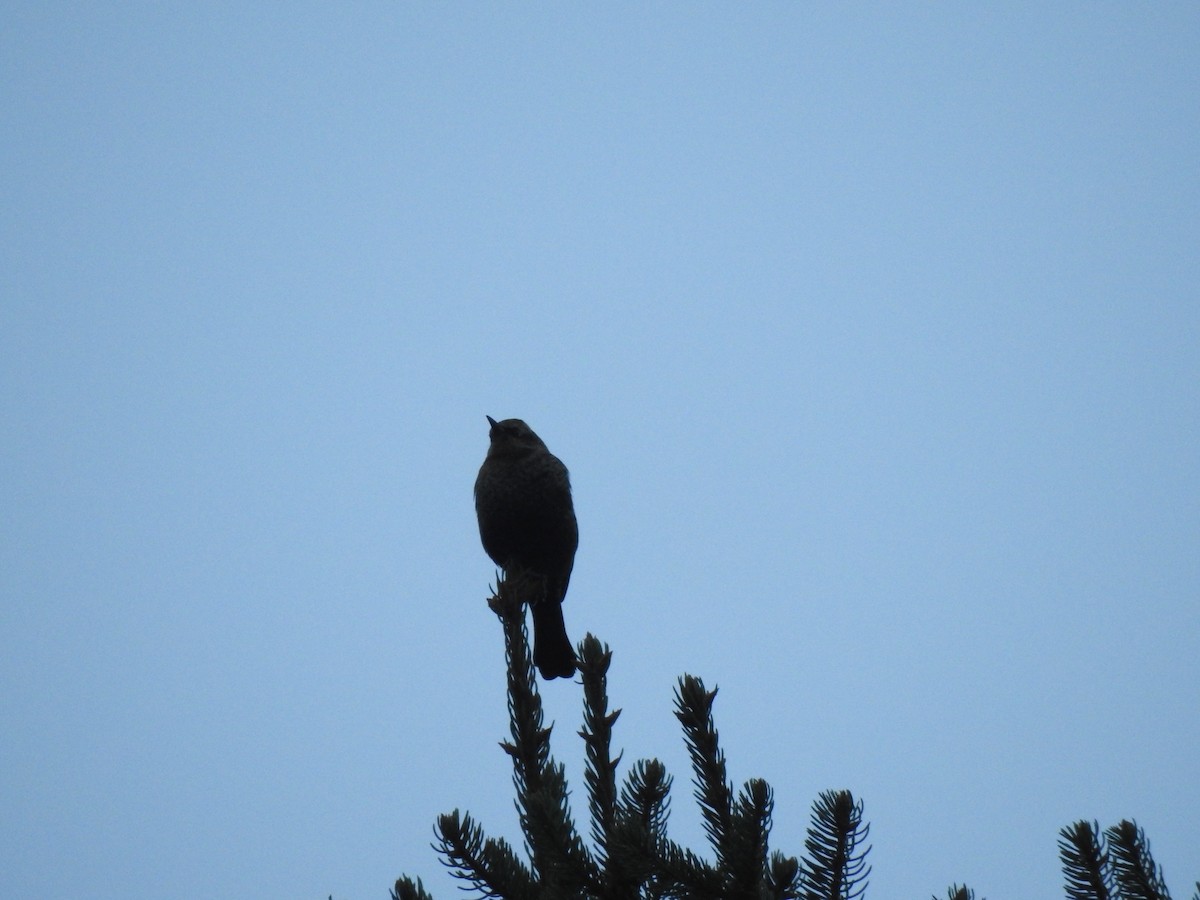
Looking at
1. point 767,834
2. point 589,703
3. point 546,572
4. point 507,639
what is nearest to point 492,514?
point 546,572

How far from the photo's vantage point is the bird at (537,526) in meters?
7.42

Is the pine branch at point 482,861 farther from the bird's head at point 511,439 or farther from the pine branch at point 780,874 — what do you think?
the bird's head at point 511,439

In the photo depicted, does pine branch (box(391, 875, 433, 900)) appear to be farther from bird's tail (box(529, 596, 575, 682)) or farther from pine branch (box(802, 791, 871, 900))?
bird's tail (box(529, 596, 575, 682))

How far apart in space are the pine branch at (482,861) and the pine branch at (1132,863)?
1349mm

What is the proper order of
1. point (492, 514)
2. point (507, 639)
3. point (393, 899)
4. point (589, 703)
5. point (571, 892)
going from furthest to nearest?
point (492, 514), point (507, 639), point (589, 703), point (571, 892), point (393, 899)

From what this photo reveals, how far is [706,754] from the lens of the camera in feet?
7.83

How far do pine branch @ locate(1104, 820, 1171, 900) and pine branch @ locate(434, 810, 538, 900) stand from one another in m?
1.35

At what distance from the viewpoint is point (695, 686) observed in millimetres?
2416

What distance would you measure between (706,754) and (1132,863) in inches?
38.4

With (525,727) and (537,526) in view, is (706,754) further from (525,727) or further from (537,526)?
(537,526)

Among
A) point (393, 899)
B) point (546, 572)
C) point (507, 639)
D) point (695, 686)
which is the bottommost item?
point (393, 899)

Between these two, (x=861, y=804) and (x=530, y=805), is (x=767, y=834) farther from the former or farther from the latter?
(x=530, y=805)

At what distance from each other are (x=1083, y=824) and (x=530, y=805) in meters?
1.28

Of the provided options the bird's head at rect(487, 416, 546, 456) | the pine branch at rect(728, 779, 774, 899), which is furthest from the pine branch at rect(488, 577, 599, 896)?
the bird's head at rect(487, 416, 546, 456)
